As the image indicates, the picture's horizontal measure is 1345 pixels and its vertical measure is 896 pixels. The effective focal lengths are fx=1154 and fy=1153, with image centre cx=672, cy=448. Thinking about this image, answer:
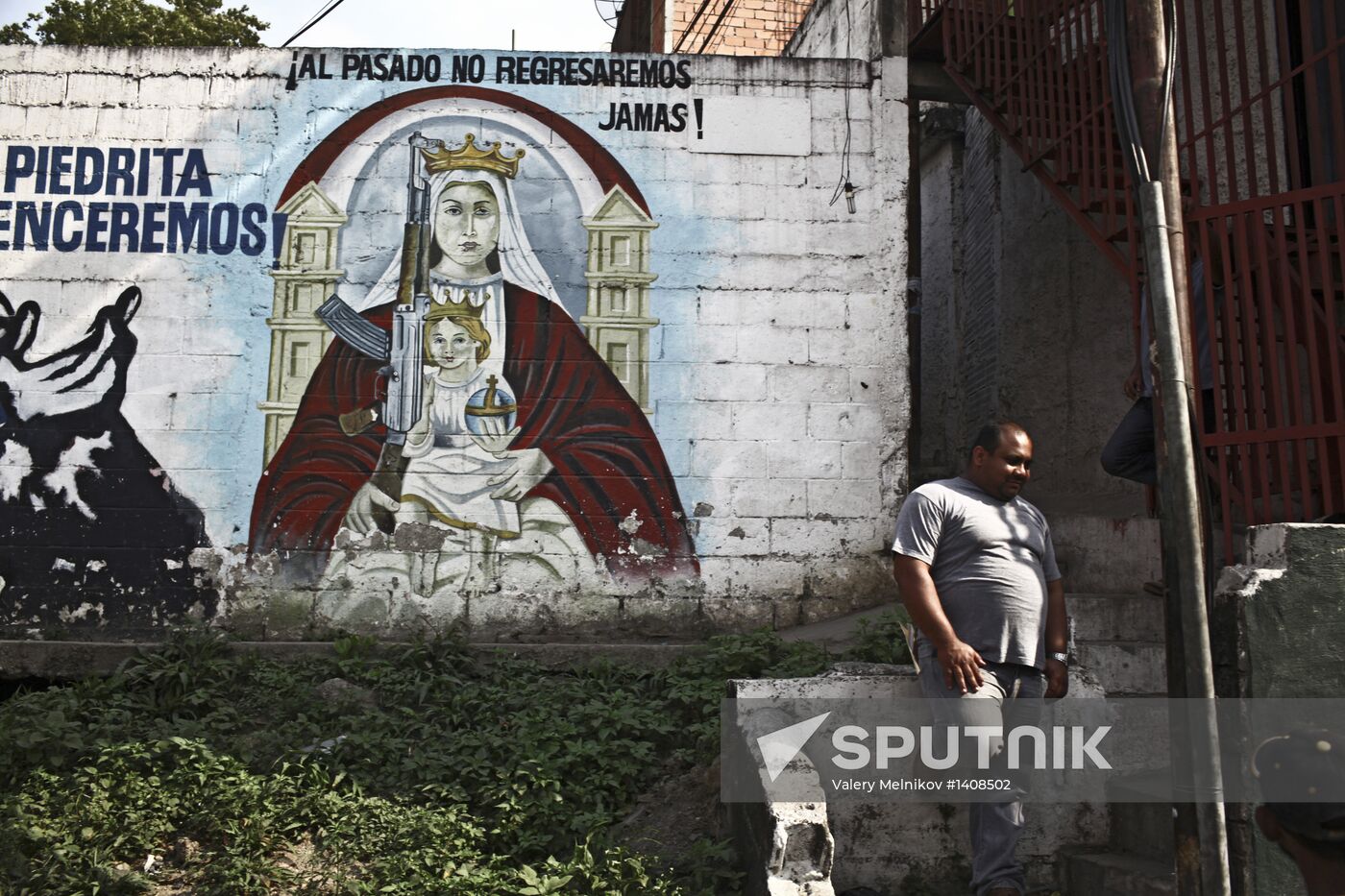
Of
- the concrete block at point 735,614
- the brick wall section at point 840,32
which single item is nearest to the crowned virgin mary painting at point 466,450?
the concrete block at point 735,614

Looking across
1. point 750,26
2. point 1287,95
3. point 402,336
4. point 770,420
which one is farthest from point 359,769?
point 750,26

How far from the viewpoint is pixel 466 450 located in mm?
6711

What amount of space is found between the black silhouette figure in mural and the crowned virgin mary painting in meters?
0.57

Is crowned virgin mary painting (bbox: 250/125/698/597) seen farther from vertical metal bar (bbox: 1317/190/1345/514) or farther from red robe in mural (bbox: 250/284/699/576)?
vertical metal bar (bbox: 1317/190/1345/514)

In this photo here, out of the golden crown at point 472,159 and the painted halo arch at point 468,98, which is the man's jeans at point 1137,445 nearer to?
the painted halo arch at point 468,98

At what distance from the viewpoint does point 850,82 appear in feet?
23.4

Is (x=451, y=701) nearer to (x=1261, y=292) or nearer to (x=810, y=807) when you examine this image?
(x=810, y=807)

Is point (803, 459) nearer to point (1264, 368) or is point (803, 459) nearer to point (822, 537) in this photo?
point (822, 537)

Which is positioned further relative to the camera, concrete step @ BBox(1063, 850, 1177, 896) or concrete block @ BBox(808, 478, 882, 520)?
concrete block @ BBox(808, 478, 882, 520)

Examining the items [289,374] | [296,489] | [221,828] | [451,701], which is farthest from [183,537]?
[221,828]

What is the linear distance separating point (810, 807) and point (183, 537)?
431 centimetres

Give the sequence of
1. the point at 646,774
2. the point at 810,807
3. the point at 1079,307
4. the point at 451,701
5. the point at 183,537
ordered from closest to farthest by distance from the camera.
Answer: the point at 810,807 → the point at 646,774 → the point at 451,701 → the point at 183,537 → the point at 1079,307

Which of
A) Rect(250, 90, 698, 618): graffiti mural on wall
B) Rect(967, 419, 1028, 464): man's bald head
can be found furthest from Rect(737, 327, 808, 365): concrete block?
Rect(967, 419, 1028, 464): man's bald head

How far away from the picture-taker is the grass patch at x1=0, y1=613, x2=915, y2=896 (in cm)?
421
